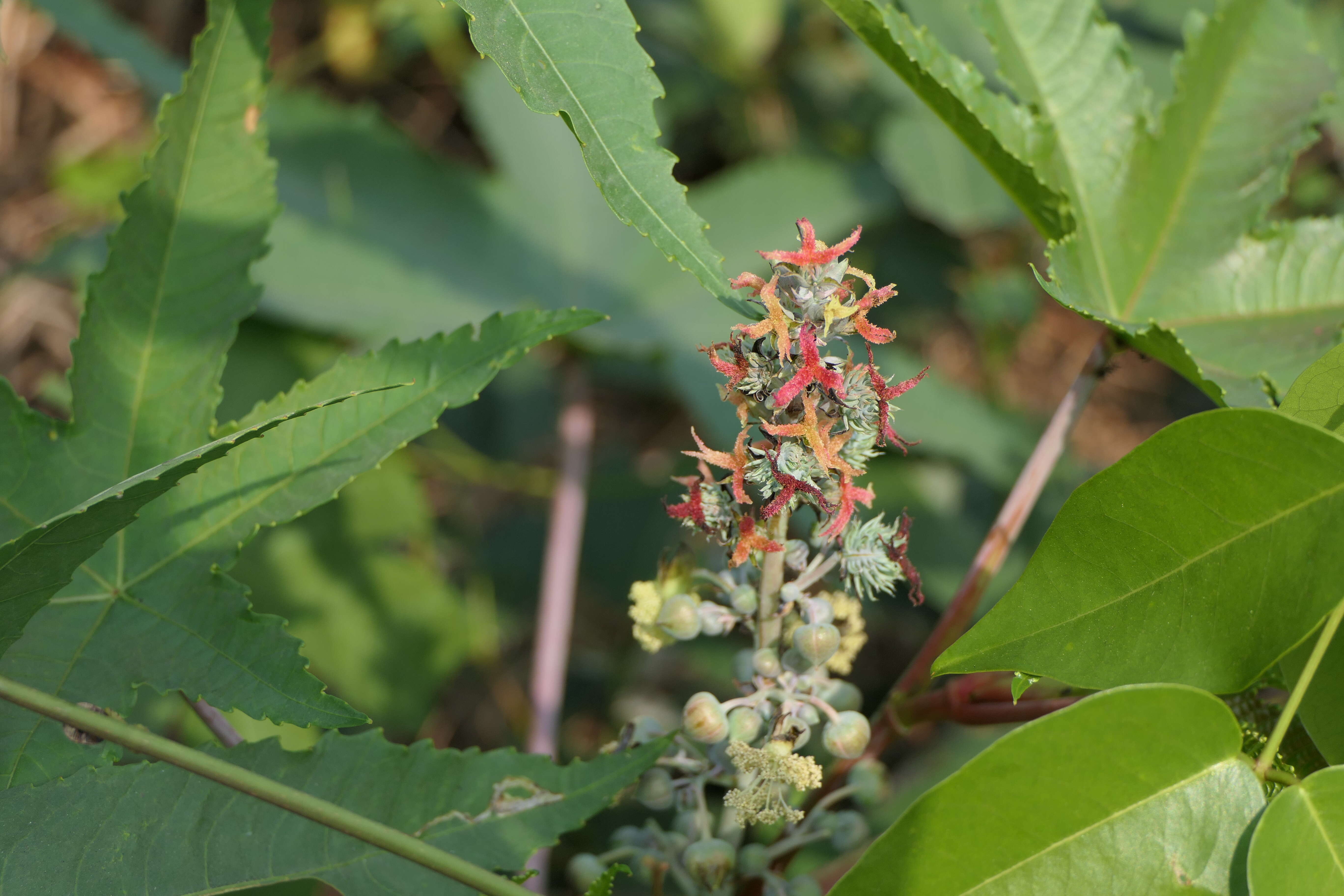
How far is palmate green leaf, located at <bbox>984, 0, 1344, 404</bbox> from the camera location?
4.37 feet

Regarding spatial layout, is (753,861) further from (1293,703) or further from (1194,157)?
(1194,157)

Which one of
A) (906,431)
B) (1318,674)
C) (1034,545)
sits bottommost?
(1034,545)

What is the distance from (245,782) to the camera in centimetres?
94

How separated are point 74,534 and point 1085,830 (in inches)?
32.7

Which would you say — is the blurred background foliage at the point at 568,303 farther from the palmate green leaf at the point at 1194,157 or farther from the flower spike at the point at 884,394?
the flower spike at the point at 884,394

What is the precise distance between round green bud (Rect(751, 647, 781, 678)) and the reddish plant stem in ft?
2.24

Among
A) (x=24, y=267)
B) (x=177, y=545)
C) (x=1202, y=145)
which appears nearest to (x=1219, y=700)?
(x=1202, y=145)

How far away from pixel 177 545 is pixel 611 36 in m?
0.70

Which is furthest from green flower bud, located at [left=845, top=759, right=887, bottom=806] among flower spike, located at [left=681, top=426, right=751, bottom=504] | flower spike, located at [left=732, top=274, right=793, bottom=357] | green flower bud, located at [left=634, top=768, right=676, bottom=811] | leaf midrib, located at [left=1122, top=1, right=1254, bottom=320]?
leaf midrib, located at [left=1122, top=1, right=1254, bottom=320]

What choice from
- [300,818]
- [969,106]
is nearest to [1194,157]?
[969,106]

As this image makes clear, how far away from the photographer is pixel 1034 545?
2.53m

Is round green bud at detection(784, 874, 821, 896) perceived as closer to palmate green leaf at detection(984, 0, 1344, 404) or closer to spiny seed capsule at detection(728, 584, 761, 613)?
spiny seed capsule at detection(728, 584, 761, 613)

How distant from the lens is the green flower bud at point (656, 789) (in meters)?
1.09

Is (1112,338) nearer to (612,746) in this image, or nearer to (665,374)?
(612,746)
